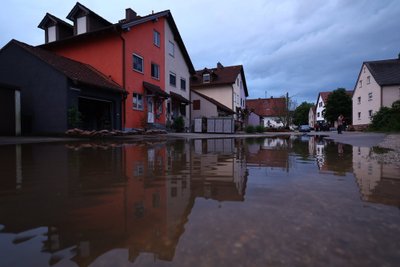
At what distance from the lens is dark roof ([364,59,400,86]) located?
107 ft

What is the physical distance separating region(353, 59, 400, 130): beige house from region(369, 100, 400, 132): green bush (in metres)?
5.28

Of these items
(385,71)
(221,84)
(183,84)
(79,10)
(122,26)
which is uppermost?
(79,10)

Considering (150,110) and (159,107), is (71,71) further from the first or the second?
(159,107)

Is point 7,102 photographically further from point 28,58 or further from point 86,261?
point 86,261

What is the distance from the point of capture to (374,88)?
114ft

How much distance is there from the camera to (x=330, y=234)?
1.54m

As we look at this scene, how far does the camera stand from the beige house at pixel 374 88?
32656 millimetres

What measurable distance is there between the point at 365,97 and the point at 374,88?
275 cm

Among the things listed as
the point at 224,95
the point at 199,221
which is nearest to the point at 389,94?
the point at 224,95

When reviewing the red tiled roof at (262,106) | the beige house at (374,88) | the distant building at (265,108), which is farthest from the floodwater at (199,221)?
the red tiled roof at (262,106)

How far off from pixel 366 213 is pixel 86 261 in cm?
180

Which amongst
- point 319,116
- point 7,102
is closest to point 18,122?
point 7,102

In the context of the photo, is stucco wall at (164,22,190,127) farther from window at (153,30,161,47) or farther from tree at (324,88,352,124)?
tree at (324,88,352,124)

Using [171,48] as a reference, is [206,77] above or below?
above
